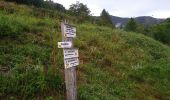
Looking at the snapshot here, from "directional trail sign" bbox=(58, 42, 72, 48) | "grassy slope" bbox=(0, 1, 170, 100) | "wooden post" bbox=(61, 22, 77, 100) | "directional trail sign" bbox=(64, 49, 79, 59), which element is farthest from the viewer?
"grassy slope" bbox=(0, 1, 170, 100)

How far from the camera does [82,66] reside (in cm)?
1147

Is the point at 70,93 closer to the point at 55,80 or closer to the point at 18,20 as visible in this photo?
the point at 55,80

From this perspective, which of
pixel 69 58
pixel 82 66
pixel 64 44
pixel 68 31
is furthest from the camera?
pixel 82 66

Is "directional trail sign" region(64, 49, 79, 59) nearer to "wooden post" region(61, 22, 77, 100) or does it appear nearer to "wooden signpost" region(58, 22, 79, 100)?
"wooden signpost" region(58, 22, 79, 100)

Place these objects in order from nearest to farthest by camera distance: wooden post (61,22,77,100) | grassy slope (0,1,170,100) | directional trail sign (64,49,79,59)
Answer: directional trail sign (64,49,79,59)
wooden post (61,22,77,100)
grassy slope (0,1,170,100)

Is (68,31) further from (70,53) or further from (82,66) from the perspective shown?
(82,66)

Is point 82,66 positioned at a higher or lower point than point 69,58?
lower

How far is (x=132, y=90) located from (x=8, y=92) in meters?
4.75

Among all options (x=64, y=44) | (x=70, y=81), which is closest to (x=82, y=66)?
(x=70, y=81)

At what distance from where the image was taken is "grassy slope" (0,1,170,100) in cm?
851

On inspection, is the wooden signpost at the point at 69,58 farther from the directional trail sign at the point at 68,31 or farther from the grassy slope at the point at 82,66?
the grassy slope at the point at 82,66

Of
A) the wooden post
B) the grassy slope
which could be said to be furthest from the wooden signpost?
the grassy slope

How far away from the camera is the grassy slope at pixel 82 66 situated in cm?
851

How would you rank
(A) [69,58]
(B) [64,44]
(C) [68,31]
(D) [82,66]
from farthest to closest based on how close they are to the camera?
(D) [82,66] → (C) [68,31] → (A) [69,58] → (B) [64,44]
